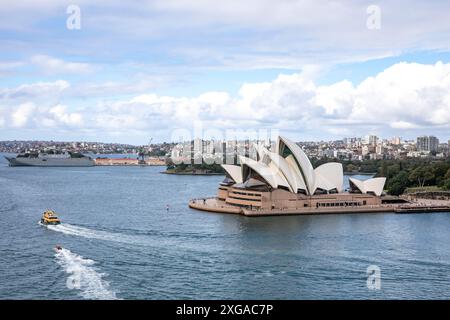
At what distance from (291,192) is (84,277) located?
14892mm

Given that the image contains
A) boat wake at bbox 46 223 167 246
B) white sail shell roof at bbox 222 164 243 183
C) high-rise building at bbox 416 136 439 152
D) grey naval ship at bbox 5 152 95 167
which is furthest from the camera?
high-rise building at bbox 416 136 439 152

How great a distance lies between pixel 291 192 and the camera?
2575 centimetres

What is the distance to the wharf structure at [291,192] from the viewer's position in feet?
82.6

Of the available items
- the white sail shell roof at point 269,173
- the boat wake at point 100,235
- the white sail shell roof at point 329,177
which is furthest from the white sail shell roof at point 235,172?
the boat wake at point 100,235

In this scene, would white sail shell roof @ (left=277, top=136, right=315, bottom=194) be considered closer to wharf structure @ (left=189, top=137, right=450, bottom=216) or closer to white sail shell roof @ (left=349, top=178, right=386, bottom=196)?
wharf structure @ (left=189, top=137, right=450, bottom=216)

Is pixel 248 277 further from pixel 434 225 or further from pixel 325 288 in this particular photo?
pixel 434 225

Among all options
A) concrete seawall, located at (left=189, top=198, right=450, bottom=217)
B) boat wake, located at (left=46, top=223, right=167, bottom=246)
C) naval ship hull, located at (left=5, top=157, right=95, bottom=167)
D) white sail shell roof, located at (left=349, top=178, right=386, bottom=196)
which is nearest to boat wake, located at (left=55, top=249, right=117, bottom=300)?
boat wake, located at (left=46, top=223, right=167, bottom=246)

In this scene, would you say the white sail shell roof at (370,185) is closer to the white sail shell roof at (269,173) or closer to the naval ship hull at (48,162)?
the white sail shell roof at (269,173)

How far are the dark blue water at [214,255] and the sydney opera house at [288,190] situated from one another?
1506 millimetres

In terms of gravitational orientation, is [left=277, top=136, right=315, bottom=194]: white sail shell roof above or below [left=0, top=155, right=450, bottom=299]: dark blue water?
above

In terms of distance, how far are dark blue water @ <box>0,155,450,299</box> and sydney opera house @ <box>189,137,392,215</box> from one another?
1506mm

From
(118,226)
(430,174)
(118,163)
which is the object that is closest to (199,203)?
(118,226)

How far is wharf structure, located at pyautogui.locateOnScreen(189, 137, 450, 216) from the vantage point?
25.2 metres
